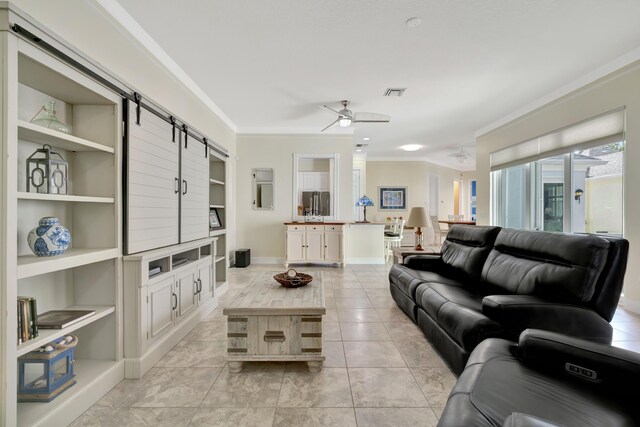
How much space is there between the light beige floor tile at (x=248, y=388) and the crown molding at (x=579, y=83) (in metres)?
4.73

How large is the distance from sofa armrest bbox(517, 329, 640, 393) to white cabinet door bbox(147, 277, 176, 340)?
7.58ft

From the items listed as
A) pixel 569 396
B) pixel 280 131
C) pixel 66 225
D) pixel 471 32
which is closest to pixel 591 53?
pixel 471 32

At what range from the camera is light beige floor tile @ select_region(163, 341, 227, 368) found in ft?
7.16

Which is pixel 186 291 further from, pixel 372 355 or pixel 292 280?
pixel 372 355

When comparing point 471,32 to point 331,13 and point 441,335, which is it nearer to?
point 331,13

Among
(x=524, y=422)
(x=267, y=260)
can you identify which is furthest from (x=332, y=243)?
(x=524, y=422)

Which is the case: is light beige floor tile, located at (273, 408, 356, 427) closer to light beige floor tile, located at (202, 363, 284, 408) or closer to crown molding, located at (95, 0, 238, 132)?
light beige floor tile, located at (202, 363, 284, 408)

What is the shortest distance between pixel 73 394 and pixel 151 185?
142 cm

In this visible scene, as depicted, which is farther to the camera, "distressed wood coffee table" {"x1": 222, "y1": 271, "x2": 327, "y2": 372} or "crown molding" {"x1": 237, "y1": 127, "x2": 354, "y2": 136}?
"crown molding" {"x1": 237, "y1": 127, "x2": 354, "y2": 136}

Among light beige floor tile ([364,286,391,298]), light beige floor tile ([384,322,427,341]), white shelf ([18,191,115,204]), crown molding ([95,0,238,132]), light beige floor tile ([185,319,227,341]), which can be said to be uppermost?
crown molding ([95,0,238,132])

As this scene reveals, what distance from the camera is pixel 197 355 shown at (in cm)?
Result: 232

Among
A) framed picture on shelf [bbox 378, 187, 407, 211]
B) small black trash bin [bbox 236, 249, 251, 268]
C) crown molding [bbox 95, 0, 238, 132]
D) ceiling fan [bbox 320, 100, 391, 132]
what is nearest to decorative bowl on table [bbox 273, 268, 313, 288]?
crown molding [bbox 95, 0, 238, 132]

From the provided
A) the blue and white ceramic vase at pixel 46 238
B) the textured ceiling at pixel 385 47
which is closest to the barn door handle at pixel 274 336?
the blue and white ceramic vase at pixel 46 238

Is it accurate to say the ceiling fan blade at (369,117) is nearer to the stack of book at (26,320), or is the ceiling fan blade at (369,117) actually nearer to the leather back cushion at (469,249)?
the leather back cushion at (469,249)
